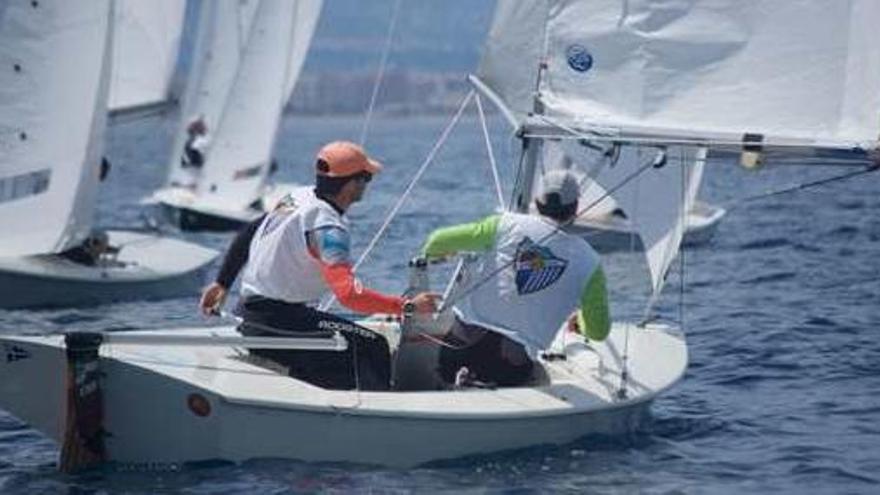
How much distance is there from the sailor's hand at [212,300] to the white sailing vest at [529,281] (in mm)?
1318

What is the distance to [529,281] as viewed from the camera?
9484mm

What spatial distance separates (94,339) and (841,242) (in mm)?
15744

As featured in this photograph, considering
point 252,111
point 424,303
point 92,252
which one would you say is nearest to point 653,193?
point 424,303

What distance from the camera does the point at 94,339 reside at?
8.59 meters

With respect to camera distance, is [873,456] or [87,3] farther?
[87,3]

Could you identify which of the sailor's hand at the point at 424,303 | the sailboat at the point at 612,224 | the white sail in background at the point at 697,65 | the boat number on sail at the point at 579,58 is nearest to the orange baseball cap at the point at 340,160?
the sailor's hand at the point at 424,303

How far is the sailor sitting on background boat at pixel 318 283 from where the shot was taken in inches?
350

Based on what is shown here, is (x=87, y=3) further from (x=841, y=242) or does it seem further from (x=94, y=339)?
(x=841, y=242)

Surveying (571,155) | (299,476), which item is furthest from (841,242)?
(299,476)

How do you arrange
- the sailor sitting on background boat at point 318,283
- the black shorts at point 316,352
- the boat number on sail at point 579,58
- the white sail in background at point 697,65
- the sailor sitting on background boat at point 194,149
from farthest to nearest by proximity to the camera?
the sailor sitting on background boat at point 194,149 → the boat number on sail at point 579,58 → the white sail in background at point 697,65 → the black shorts at point 316,352 → the sailor sitting on background boat at point 318,283

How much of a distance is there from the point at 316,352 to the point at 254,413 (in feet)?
2.32

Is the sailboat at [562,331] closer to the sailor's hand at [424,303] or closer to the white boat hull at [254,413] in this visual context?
the white boat hull at [254,413]

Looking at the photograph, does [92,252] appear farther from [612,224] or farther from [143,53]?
[612,224]

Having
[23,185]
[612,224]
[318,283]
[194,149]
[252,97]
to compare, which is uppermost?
[252,97]
